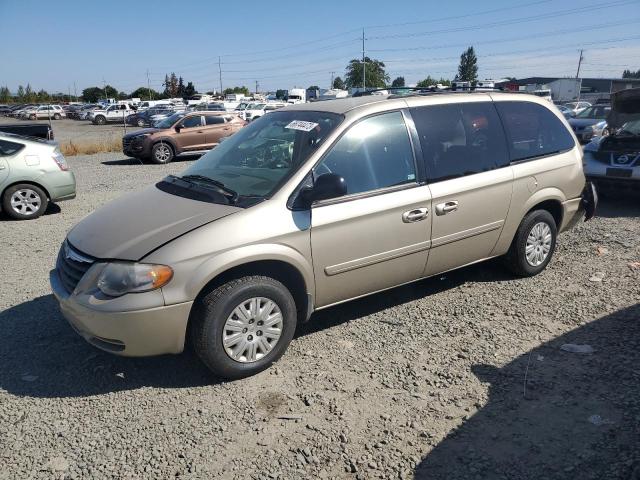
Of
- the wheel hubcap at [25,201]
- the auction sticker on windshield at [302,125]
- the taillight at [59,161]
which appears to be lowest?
the wheel hubcap at [25,201]

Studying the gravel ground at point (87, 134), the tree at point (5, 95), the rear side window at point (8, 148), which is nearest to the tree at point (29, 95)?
the tree at point (5, 95)

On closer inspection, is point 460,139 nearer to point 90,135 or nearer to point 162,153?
point 162,153

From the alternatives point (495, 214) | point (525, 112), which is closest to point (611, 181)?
point (525, 112)

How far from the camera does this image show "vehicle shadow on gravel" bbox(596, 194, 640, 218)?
26.1ft

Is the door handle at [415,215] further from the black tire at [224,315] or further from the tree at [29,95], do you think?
the tree at [29,95]

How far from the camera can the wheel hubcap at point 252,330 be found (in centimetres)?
348

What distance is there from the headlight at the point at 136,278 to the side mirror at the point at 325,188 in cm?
106

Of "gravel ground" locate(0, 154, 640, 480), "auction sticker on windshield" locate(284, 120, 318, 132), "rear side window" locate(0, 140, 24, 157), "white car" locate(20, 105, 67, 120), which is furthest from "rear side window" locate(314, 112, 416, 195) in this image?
"white car" locate(20, 105, 67, 120)

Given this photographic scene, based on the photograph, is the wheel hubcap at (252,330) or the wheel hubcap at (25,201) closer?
the wheel hubcap at (252,330)

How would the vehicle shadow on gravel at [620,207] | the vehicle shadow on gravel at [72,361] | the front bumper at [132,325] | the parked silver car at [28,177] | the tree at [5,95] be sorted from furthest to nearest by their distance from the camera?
1. the tree at [5,95]
2. the parked silver car at [28,177]
3. the vehicle shadow on gravel at [620,207]
4. the vehicle shadow on gravel at [72,361]
5. the front bumper at [132,325]

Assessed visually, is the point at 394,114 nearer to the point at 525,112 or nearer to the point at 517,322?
the point at 525,112

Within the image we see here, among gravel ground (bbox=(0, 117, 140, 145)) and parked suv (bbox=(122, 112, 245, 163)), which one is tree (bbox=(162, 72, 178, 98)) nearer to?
gravel ground (bbox=(0, 117, 140, 145))

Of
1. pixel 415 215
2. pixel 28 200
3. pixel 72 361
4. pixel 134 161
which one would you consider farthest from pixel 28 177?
pixel 134 161

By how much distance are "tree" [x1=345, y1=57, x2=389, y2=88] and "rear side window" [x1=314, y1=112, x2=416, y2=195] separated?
81.9 meters
